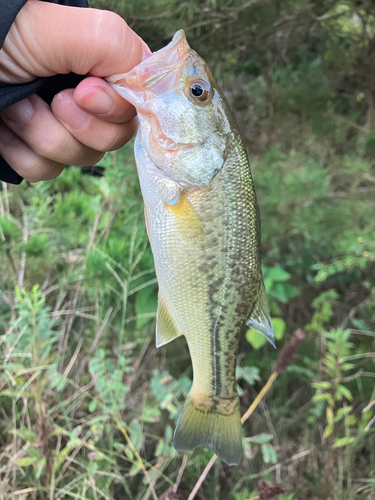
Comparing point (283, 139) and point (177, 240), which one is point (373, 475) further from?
point (283, 139)

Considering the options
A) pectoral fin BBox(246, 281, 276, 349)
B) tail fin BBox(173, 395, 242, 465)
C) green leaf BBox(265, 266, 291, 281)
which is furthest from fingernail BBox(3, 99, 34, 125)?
green leaf BBox(265, 266, 291, 281)

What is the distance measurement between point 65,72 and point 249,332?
177cm

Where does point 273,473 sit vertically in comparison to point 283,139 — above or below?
below

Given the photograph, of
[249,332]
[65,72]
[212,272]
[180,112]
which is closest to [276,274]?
[249,332]

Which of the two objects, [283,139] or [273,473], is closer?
[273,473]

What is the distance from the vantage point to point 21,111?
1163 mm

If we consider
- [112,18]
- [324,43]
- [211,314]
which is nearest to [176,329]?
[211,314]

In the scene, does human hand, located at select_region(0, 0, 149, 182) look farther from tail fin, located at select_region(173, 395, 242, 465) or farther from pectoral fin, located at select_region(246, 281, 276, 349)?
tail fin, located at select_region(173, 395, 242, 465)

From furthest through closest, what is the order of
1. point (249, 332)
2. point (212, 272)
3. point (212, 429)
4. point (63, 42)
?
point (249, 332), point (212, 429), point (212, 272), point (63, 42)

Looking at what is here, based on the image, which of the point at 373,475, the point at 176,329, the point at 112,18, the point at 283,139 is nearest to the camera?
the point at 112,18

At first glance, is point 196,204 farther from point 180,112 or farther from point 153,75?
point 153,75

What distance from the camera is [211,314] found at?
1161 millimetres

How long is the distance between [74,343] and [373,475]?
2085 mm

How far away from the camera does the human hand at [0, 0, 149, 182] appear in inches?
36.1
